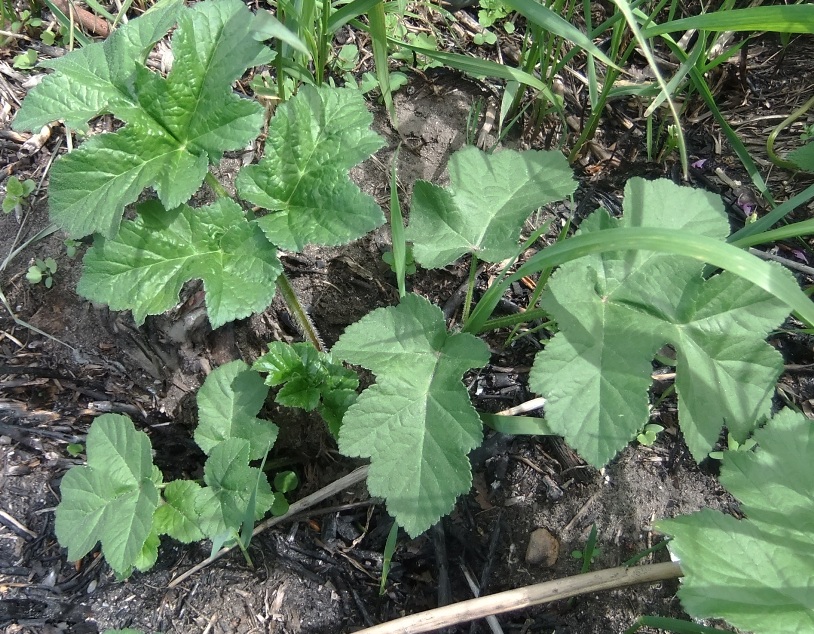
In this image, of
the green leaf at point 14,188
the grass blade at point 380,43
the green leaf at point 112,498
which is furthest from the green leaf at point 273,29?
the green leaf at point 14,188

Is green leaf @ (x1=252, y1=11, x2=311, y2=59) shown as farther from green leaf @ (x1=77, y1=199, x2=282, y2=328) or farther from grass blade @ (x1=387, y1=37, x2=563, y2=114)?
grass blade @ (x1=387, y1=37, x2=563, y2=114)

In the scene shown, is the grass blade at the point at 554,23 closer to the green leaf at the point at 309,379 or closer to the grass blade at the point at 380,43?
the grass blade at the point at 380,43

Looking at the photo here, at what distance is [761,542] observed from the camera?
1.51 metres

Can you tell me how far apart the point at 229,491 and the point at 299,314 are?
60cm

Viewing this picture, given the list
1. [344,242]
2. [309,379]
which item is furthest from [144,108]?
[309,379]

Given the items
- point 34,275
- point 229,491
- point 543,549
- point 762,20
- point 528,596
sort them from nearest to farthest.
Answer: point 762,20 < point 528,596 < point 229,491 < point 543,549 < point 34,275

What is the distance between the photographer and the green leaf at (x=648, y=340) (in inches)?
61.0

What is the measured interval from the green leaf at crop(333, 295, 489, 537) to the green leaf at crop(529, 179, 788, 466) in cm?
24

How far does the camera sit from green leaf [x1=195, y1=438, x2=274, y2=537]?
1844 mm

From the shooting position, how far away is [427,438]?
1637 millimetres

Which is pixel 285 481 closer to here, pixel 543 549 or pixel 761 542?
pixel 543 549

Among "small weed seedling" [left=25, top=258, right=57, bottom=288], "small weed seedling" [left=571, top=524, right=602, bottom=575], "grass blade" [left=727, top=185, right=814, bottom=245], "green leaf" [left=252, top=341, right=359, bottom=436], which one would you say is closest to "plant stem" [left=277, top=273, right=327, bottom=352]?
"green leaf" [left=252, top=341, right=359, bottom=436]

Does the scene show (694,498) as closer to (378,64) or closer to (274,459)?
(274,459)

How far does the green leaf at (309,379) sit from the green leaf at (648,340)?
2.19 feet
